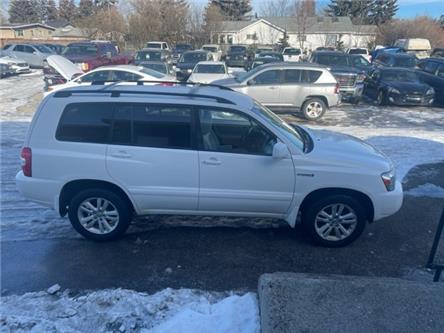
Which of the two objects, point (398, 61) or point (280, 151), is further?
point (398, 61)

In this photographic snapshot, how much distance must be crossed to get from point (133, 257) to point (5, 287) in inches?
50.0

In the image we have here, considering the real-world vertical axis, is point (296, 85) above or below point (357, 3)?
below

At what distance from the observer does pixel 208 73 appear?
15336 millimetres

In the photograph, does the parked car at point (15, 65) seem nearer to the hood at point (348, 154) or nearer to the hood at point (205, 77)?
the hood at point (205, 77)

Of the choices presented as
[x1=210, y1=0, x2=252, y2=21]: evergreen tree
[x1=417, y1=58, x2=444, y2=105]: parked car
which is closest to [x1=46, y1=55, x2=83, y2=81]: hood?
[x1=417, y1=58, x2=444, y2=105]: parked car

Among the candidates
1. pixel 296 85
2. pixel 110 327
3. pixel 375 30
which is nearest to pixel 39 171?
pixel 110 327

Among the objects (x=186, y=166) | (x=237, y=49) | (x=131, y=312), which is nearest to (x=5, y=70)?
(x=237, y=49)

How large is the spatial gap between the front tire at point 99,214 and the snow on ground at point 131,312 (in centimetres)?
101

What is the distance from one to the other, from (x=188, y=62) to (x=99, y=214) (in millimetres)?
17168

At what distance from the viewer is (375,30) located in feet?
149

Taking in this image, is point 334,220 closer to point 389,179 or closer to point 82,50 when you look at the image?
point 389,179

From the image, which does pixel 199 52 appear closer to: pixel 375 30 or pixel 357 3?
pixel 375 30

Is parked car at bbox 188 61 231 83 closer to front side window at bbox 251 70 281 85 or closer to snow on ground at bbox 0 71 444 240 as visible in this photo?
front side window at bbox 251 70 281 85

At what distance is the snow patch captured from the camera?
6191 mm
